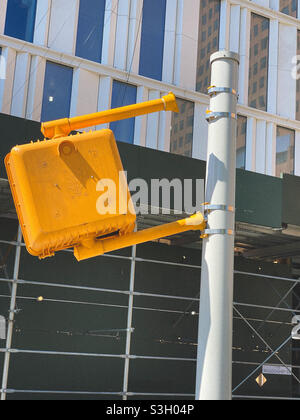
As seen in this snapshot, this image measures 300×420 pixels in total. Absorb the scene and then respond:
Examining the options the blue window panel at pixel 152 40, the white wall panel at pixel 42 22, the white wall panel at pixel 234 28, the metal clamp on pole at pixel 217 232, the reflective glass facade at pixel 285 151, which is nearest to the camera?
the metal clamp on pole at pixel 217 232

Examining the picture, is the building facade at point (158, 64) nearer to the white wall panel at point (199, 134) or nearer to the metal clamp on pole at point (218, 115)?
the white wall panel at point (199, 134)

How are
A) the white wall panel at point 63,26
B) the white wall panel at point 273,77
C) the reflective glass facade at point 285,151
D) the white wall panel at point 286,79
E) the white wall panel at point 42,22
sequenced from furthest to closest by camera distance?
1. the white wall panel at point 286,79
2. the white wall panel at point 273,77
3. the reflective glass facade at point 285,151
4. the white wall panel at point 63,26
5. the white wall panel at point 42,22

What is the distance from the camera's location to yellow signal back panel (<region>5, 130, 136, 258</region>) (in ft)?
9.77

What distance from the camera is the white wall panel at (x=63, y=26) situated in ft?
59.3

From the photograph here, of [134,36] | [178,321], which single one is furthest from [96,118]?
[134,36]

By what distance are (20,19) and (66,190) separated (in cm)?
1604

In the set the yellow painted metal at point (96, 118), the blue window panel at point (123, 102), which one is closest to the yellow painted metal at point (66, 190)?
the yellow painted metal at point (96, 118)

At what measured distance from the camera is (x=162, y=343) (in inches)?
502

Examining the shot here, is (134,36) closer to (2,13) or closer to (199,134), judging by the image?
(199,134)

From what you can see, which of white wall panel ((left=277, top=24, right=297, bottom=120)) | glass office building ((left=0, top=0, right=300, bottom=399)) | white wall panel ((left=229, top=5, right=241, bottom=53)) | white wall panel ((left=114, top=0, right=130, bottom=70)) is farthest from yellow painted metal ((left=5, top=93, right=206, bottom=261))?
white wall panel ((left=277, top=24, right=297, bottom=120))

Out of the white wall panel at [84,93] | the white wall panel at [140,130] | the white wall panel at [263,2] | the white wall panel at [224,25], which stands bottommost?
the white wall panel at [140,130]

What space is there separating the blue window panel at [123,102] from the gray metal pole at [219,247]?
15.0 m

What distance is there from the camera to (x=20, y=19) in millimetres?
17719

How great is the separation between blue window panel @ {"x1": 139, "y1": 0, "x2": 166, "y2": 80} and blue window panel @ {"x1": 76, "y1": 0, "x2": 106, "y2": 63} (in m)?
1.48
